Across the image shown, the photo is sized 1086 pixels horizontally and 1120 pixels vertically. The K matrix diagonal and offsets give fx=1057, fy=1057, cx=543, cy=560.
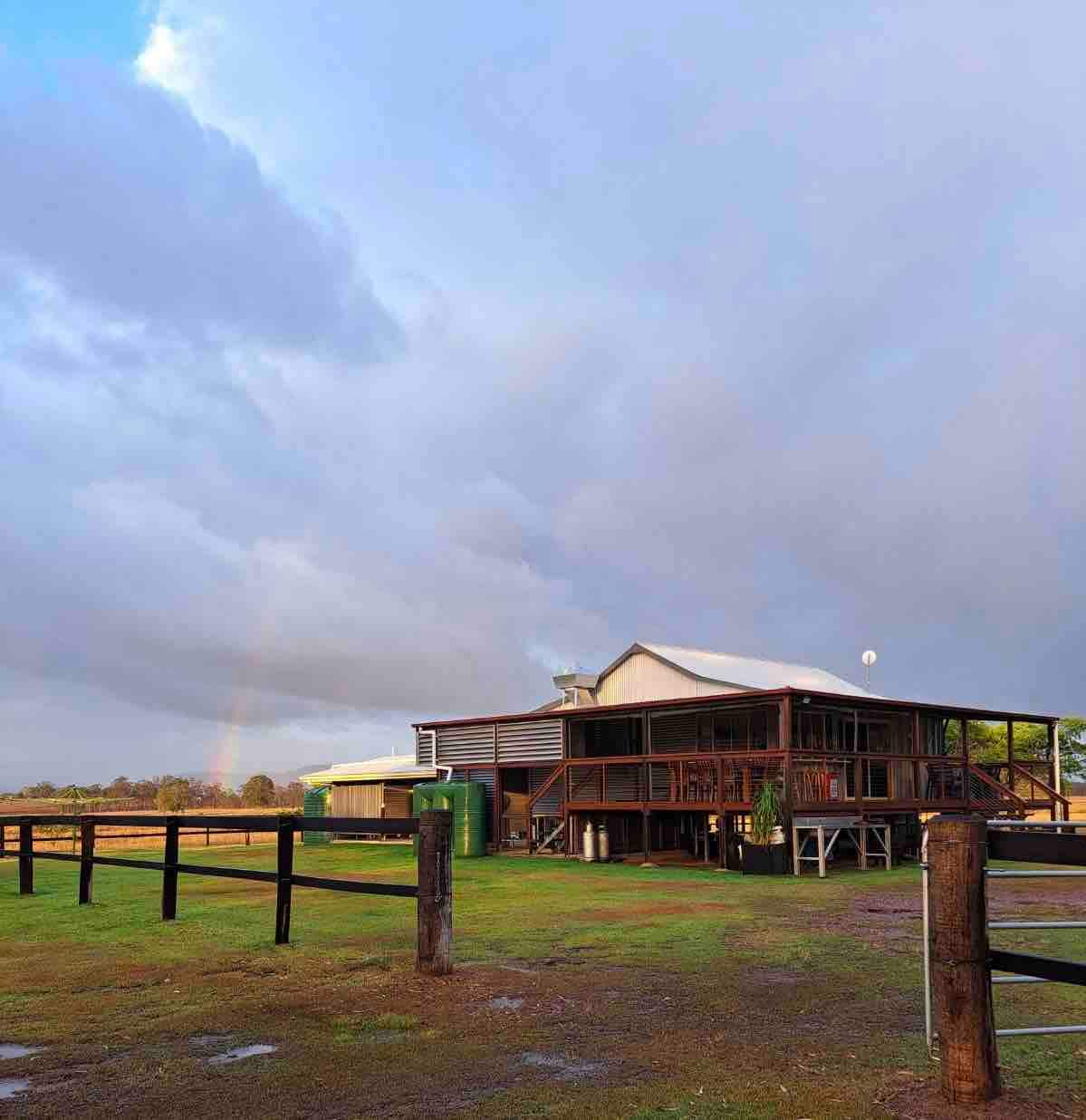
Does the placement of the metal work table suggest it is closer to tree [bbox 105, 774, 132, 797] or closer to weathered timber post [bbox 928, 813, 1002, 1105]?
weathered timber post [bbox 928, 813, 1002, 1105]

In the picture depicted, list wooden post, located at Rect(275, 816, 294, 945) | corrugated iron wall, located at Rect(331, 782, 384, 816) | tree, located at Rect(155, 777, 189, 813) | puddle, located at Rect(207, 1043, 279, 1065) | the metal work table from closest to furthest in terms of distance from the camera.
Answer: puddle, located at Rect(207, 1043, 279, 1065) < wooden post, located at Rect(275, 816, 294, 945) < the metal work table < corrugated iron wall, located at Rect(331, 782, 384, 816) < tree, located at Rect(155, 777, 189, 813)

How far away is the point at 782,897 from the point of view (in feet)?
50.8

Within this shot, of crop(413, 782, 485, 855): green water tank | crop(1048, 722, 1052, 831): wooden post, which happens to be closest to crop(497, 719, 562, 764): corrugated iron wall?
crop(413, 782, 485, 855): green water tank

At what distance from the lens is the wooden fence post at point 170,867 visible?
37.2 feet

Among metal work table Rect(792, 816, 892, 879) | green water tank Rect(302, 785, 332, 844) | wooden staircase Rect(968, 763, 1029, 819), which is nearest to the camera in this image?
metal work table Rect(792, 816, 892, 879)

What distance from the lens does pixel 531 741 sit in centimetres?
2925

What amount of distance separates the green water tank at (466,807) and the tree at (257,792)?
51.7 m

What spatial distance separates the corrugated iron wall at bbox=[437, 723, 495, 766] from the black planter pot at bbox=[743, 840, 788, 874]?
1076cm

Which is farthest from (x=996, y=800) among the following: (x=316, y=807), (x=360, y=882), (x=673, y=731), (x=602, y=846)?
(x=360, y=882)

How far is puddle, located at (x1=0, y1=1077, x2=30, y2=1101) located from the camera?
17.0 feet

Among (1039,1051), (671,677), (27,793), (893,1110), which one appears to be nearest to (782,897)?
(1039,1051)

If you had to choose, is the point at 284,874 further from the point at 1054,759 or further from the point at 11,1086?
the point at 1054,759

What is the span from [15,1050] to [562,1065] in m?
3.17

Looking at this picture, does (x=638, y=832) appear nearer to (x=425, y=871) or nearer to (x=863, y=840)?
(x=863, y=840)
